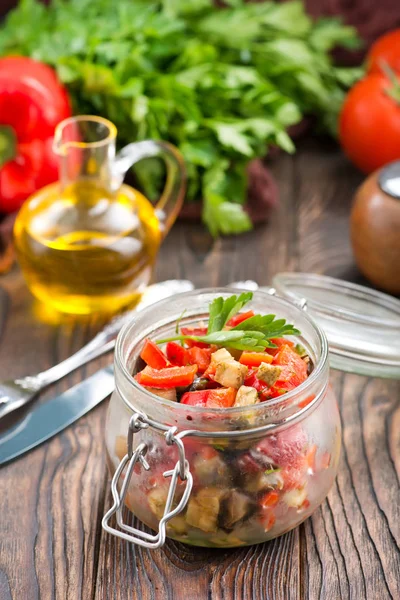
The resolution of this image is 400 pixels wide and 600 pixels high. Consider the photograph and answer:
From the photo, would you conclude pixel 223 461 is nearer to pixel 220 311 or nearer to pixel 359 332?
pixel 220 311

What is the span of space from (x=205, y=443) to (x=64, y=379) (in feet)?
1.54

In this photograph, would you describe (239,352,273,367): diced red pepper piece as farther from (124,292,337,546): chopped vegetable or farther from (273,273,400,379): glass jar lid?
(273,273,400,379): glass jar lid

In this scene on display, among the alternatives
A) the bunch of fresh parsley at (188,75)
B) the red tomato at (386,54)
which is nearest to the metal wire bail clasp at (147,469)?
the bunch of fresh parsley at (188,75)

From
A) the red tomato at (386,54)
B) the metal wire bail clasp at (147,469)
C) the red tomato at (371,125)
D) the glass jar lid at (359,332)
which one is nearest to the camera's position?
the metal wire bail clasp at (147,469)

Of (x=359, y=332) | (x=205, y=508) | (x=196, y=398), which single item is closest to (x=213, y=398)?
(x=196, y=398)

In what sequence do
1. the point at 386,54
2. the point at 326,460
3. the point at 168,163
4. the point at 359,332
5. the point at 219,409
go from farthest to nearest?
the point at 386,54
the point at 168,163
the point at 359,332
the point at 326,460
the point at 219,409

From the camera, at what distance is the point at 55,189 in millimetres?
1487

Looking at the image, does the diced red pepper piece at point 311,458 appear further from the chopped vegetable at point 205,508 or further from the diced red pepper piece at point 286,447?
the chopped vegetable at point 205,508

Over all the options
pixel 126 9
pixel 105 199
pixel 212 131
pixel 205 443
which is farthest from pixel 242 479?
pixel 126 9

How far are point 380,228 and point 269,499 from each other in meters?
0.68

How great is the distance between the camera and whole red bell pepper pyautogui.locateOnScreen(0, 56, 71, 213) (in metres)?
1.71

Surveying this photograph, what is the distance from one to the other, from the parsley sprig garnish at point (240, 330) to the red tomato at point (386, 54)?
3.80ft

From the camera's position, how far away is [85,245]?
4.62ft

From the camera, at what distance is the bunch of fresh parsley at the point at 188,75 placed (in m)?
1.71
